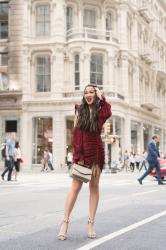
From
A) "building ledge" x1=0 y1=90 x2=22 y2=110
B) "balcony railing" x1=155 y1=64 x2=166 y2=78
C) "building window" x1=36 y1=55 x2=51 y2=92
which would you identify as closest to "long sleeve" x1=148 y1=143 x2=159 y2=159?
"building window" x1=36 y1=55 x2=51 y2=92

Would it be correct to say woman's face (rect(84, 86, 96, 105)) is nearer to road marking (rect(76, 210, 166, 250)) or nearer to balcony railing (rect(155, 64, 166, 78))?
road marking (rect(76, 210, 166, 250))

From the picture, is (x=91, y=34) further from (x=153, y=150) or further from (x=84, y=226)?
(x=84, y=226)

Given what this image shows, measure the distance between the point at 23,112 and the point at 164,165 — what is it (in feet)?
72.9

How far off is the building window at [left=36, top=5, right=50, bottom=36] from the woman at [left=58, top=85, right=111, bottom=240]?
122 feet

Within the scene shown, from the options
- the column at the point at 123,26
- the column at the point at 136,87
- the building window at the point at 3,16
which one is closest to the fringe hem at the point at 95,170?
the building window at the point at 3,16

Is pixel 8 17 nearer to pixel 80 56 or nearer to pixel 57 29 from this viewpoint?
pixel 57 29

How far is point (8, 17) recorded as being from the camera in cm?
4262

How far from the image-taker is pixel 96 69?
41.8 metres

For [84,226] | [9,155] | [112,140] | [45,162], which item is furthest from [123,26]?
[84,226]

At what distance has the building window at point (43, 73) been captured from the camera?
41562 millimetres

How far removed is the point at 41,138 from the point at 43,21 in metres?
10.0

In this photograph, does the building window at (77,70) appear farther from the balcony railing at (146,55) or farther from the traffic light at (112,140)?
the balcony railing at (146,55)

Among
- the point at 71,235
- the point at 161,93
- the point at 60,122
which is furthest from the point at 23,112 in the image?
the point at 71,235

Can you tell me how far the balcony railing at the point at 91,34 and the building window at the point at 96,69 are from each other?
171cm
